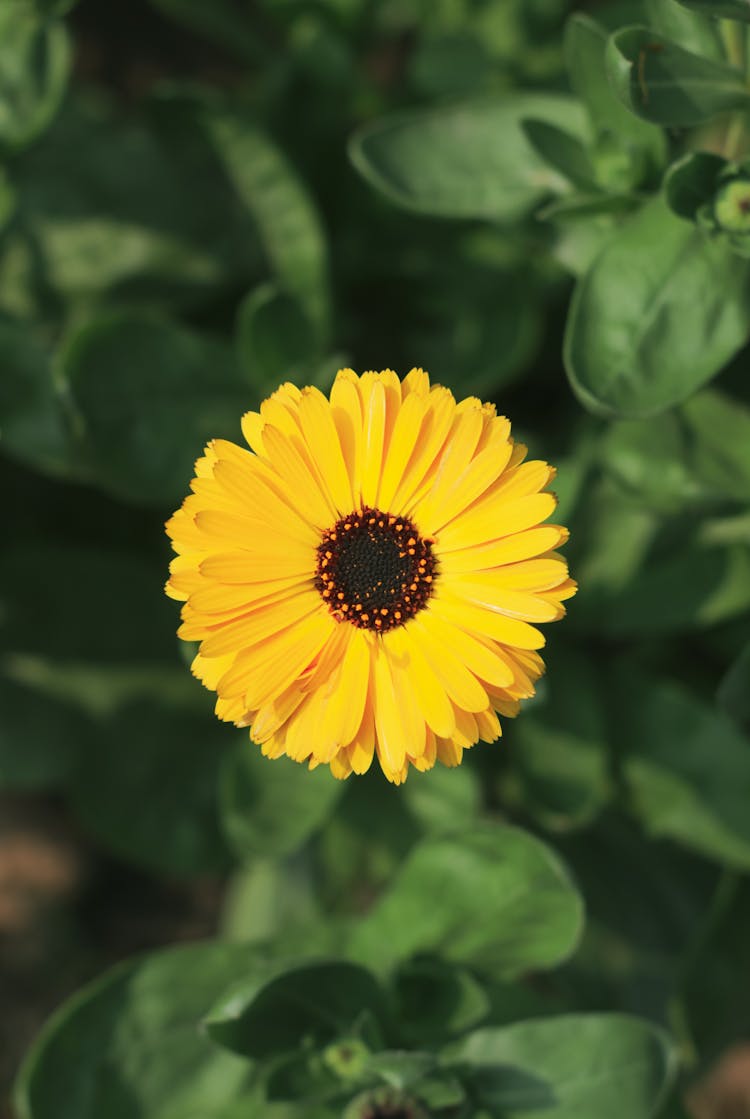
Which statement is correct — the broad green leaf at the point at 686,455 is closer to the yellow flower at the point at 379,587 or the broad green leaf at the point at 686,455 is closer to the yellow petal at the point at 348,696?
the yellow flower at the point at 379,587

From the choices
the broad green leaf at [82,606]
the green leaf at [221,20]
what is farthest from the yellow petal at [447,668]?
the green leaf at [221,20]

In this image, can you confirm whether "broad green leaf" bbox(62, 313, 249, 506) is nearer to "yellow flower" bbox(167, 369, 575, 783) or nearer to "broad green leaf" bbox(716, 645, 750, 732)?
"yellow flower" bbox(167, 369, 575, 783)

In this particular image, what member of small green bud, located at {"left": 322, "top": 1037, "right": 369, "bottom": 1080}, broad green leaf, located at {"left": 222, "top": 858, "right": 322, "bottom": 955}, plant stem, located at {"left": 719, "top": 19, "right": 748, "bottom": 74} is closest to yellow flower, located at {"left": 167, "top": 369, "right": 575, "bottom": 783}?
small green bud, located at {"left": 322, "top": 1037, "right": 369, "bottom": 1080}

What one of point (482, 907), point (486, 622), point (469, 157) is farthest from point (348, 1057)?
point (469, 157)

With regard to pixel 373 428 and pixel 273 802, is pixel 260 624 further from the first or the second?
pixel 273 802

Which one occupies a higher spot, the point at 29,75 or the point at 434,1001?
the point at 29,75

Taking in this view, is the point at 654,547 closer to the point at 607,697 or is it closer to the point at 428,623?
the point at 607,697
